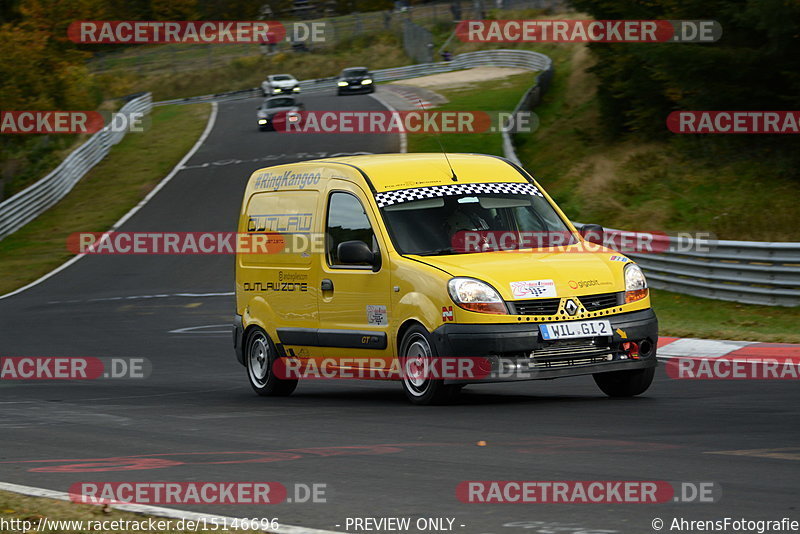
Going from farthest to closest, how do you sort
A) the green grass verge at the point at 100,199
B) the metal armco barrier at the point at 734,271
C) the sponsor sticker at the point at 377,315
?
the green grass verge at the point at 100,199, the metal armco barrier at the point at 734,271, the sponsor sticker at the point at 377,315

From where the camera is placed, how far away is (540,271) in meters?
9.80

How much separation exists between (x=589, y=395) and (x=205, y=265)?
19.7 metres

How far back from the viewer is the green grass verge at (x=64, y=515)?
18.7 ft

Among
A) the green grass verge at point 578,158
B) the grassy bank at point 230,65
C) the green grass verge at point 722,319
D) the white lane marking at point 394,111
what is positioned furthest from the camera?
A: the grassy bank at point 230,65

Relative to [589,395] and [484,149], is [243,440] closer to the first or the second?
[589,395]

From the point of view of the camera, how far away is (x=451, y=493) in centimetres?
645

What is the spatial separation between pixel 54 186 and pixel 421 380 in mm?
32892

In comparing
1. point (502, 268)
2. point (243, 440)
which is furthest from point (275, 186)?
point (243, 440)

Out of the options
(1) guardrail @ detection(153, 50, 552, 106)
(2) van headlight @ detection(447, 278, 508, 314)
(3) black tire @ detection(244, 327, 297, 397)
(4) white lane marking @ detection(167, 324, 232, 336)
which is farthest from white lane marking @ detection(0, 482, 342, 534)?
(1) guardrail @ detection(153, 50, 552, 106)

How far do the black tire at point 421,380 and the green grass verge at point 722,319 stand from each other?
17.9ft

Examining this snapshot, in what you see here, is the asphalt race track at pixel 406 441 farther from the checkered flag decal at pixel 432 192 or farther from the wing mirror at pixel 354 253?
the checkered flag decal at pixel 432 192

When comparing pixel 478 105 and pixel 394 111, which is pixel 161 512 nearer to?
pixel 478 105

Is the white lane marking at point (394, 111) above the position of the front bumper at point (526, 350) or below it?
below

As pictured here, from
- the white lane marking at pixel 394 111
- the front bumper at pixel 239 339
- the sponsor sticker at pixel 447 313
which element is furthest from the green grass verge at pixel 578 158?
the sponsor sticker at pixel 447 313
